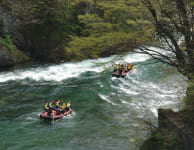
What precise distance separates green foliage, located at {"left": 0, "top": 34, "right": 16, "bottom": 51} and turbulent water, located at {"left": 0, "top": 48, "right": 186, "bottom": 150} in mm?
2524

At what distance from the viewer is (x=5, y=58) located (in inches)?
767

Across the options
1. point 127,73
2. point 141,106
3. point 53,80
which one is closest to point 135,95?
point 141,106

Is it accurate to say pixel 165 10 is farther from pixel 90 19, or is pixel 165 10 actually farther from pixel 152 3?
pixel 90 19

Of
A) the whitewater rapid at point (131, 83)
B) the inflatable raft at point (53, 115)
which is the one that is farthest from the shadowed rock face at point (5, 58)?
the inflatable raft at point (53, 115)

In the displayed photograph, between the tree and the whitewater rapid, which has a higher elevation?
the tree

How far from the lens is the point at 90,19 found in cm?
588

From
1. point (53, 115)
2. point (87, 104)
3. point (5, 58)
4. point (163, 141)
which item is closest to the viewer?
point (163, 141)

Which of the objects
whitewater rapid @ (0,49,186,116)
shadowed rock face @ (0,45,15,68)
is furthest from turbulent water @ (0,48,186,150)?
shadowed rock face @ (0,45,15,68)

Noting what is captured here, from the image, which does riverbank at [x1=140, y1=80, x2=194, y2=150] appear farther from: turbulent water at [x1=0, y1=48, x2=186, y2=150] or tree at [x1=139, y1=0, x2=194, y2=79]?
turbulent water at [x1=0, y1=48, x2=186, y2=150]

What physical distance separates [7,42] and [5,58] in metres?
1.78

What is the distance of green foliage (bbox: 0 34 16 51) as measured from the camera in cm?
1992

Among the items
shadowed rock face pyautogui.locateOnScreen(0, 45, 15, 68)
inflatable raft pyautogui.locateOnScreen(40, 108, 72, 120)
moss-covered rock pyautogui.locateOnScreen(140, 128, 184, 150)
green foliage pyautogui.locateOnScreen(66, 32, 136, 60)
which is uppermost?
green foliage pyautogui.locateOnScreen(66, 32, 136, 60)

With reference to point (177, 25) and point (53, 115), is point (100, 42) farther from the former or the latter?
point (53, 115)

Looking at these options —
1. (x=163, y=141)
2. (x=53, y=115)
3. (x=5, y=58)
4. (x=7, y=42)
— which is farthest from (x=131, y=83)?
(x=7, y=42)
